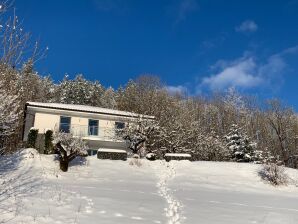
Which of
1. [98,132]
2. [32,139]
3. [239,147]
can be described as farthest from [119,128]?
[239,147]

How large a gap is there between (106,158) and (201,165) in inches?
287

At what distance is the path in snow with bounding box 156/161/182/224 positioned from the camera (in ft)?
38.0

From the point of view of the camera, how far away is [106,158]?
27.5 meters

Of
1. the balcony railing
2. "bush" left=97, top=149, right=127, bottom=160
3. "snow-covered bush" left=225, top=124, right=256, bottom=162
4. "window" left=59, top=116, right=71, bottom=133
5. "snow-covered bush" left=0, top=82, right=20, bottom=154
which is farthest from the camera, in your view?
"snow-covered bush" left=225, top=124, right=256, bottom=162

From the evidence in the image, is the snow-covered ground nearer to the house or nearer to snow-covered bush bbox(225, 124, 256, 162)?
snow-covered bush bbox(225, 124, 256, 162)

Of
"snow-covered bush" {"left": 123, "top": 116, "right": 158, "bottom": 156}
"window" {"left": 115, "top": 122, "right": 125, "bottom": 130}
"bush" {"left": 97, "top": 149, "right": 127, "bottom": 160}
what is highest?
"window" {"left": 115, "top": 122, "right": 125, "bottom": 130}

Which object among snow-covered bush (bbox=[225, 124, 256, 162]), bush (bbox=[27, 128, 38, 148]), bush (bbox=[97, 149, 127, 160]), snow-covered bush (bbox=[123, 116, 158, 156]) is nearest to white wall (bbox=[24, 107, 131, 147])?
snow-covered bush (bbox=[123, 116, 158, 156])

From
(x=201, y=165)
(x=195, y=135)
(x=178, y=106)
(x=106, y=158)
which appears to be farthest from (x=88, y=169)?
(x=178, y=106)

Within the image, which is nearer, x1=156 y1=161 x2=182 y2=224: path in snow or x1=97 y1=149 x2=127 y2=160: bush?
x1=156 y1=161 x2=182 y2=224: path in snow

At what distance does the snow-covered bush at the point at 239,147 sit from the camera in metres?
34.8

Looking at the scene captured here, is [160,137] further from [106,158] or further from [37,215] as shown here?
[37,215]

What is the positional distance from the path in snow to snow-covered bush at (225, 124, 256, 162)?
31.9 feet

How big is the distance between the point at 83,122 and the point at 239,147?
50.7ft

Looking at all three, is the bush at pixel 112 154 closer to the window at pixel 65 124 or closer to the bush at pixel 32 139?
the bush at pixel 32 139
